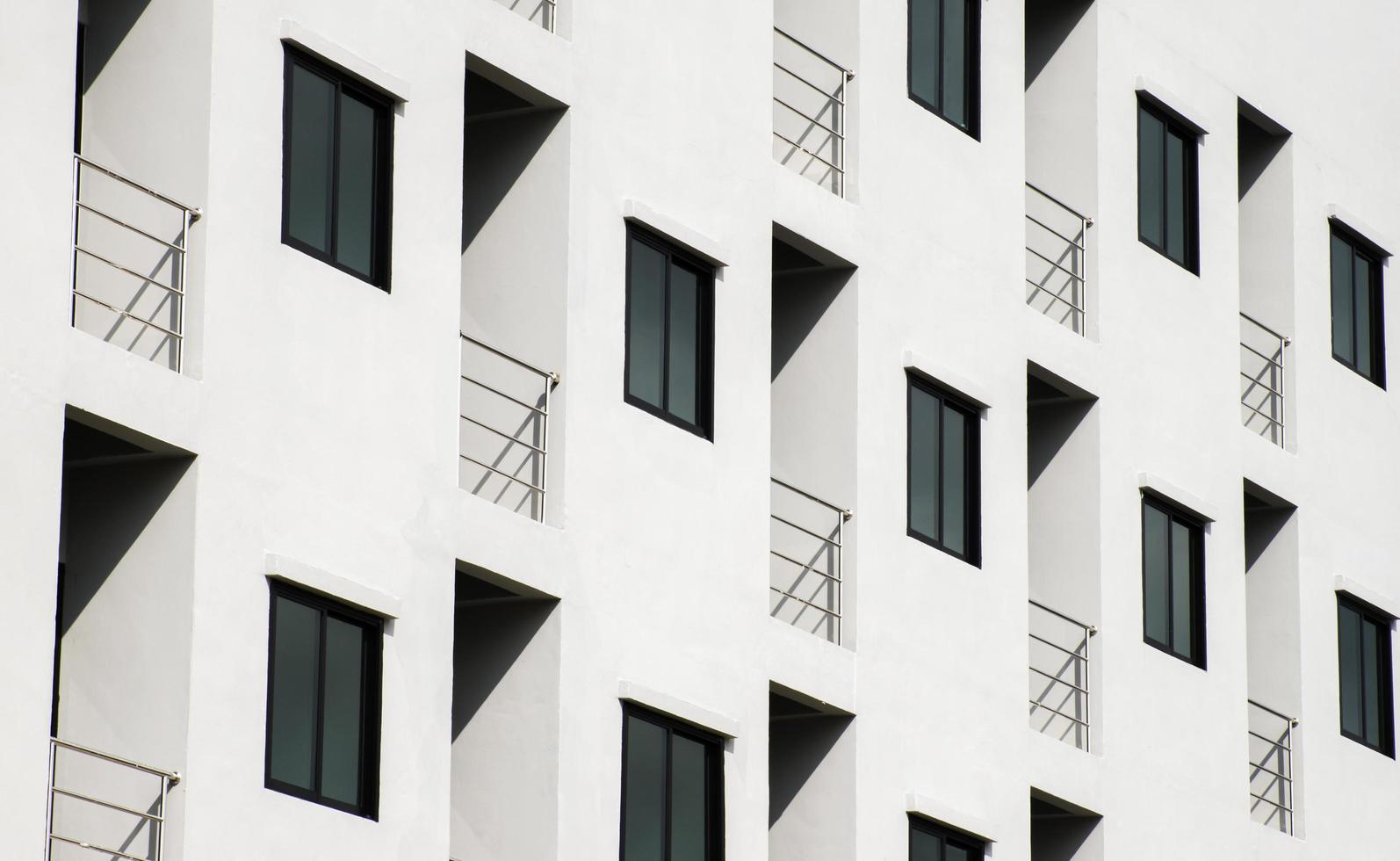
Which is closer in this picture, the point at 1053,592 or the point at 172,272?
the point at 172,272

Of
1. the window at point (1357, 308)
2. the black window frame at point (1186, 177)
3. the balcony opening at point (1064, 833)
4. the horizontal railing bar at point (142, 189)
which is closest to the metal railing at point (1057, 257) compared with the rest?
the black window frame at point (1186, 177)

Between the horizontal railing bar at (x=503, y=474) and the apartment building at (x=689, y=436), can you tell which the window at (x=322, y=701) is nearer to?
the apartment building at (x=689, y=436)

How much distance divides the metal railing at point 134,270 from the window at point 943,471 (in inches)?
414

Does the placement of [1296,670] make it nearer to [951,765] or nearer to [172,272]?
[951,765]

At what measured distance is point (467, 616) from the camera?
27.2m

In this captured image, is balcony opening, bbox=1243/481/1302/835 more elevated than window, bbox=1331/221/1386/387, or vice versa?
window, bbox=1331/221/1386/387

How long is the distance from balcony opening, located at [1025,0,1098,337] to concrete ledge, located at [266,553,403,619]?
499 inches

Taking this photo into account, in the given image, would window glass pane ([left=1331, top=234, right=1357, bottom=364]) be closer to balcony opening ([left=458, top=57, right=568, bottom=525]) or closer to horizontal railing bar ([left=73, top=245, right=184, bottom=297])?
balcony opening ([left=458, top=57, right=568, bottom=525])

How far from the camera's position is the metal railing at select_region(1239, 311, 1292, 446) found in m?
39.3

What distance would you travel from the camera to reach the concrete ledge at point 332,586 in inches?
926

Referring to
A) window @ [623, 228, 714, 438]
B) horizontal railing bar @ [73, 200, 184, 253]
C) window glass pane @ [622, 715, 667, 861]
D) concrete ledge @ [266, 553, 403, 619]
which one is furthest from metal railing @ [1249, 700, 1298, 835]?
horizontal railing bar @ [73, 200, 184, 253]

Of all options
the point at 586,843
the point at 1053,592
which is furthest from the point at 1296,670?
the point at 586,843


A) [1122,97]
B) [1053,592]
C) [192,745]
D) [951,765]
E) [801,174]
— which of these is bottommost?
[192,745]

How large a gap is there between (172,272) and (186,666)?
3199 mm
